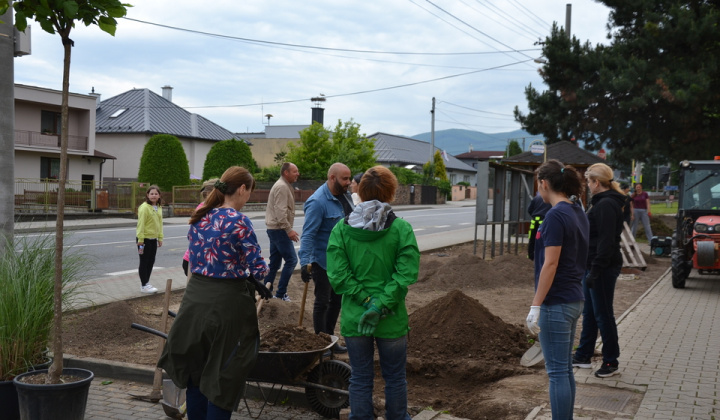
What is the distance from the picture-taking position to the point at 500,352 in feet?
22.2

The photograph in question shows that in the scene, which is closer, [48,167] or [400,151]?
[48,167]

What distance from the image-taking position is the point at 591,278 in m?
6.08

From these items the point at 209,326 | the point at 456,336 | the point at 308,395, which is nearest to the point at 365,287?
the point at 209,326

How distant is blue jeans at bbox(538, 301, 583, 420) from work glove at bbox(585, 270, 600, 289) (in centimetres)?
184

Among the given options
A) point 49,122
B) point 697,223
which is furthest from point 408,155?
point 697,223

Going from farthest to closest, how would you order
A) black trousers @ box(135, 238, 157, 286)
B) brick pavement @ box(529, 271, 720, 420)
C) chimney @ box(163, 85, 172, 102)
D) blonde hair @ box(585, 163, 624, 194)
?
chimney @ box(163, 85, 172, 102) < black trousers @ box(135, 238, 157, 286) < blonde hair @ box(585, 163, 624, 194) < brick pavement @ box(529, 271, 720, 420)

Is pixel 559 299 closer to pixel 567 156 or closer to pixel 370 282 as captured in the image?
pixel 370 282

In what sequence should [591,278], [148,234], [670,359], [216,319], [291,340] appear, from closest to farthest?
[216,319] → [291,340] → [591,278] → [670,359] → [148,234]

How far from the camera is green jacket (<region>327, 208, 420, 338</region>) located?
3986mm

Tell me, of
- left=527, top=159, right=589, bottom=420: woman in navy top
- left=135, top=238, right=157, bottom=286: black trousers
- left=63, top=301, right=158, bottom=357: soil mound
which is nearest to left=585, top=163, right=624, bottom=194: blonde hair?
left=527, top=159, right=589, bottom=420: woman in navy top

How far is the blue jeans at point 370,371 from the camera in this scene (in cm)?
407

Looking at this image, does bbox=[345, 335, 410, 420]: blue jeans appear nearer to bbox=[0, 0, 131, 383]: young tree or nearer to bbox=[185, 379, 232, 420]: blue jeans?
bbox=[185, 379, 232, 420]: blue jeans

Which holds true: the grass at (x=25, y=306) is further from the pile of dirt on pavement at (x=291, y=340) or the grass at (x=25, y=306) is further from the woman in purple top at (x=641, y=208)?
the woman in purple top at (x=641, y=208)

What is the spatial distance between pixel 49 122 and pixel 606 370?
4171cm
